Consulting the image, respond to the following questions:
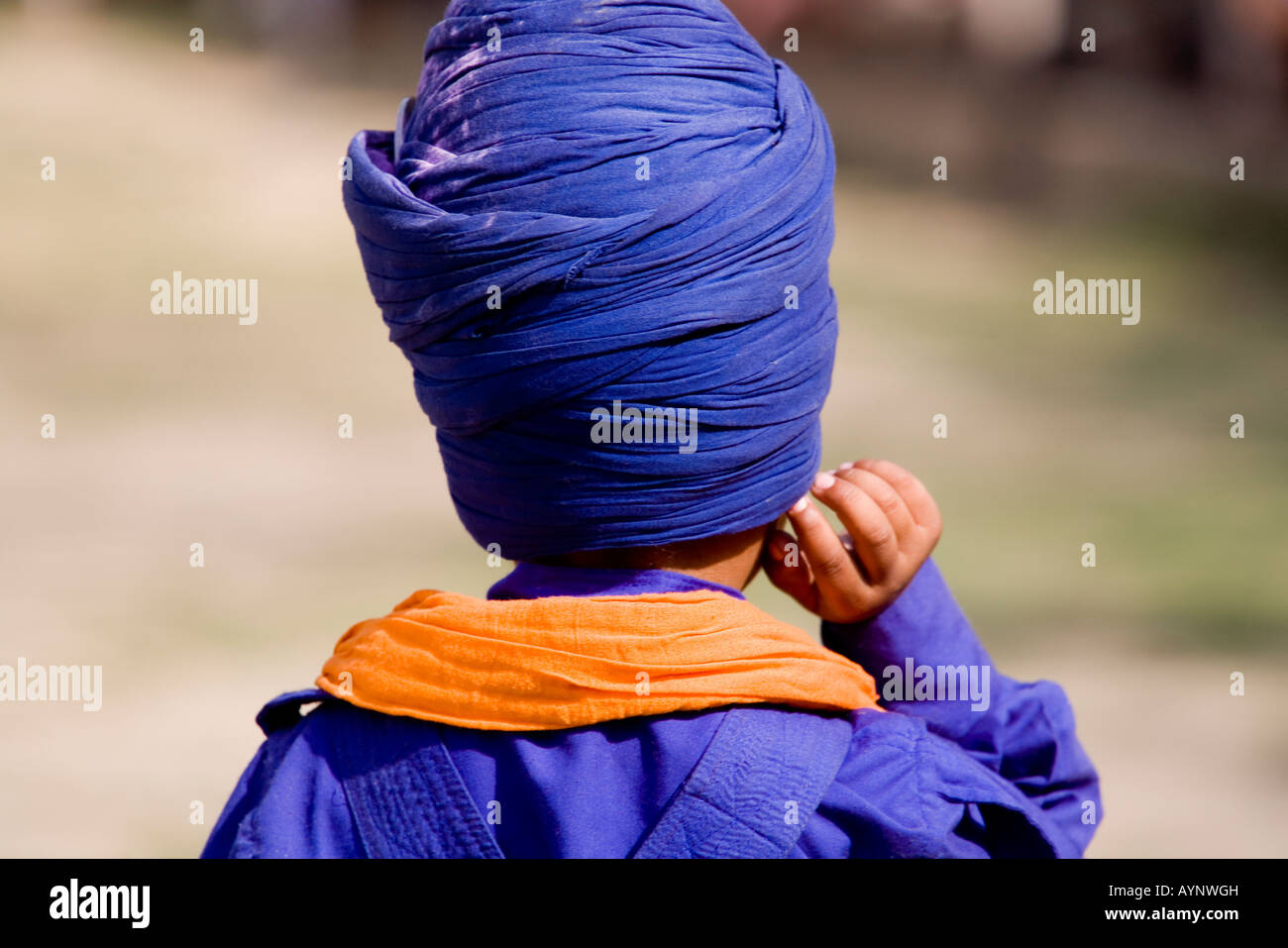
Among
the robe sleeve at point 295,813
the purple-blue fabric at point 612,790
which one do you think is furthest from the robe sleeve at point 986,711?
the robe sleeve at point 295,813

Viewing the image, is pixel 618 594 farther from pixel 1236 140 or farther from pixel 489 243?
pixel 1236 140

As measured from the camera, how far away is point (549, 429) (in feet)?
4.64

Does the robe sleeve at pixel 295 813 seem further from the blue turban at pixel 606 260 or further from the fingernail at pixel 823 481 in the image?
the fingernail at pixel 823 481

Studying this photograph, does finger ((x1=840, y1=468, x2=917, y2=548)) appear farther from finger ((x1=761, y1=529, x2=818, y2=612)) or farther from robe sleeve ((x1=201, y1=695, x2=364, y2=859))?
robe sleeve ((x1=201, y1=695, x2=364, y2=859))

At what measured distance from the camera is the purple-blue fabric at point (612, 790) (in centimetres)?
134

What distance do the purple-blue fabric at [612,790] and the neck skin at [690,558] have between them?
25mm

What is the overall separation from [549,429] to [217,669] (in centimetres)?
335

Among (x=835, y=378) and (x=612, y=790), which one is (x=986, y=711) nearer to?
(x=612, y=790)

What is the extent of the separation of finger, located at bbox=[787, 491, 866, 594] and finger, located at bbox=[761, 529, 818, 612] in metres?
0.01

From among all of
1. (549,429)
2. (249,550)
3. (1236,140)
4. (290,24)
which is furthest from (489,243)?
(290,24)

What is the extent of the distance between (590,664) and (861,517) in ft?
1.31

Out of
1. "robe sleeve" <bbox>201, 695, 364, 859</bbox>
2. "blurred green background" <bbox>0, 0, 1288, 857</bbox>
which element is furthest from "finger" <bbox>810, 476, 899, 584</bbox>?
"blurred green background" <bbox>0, 0, 1288, 857</bbox>

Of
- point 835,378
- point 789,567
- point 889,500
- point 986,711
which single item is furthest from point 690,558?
point 835,378

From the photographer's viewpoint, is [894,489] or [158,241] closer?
[894,489]
